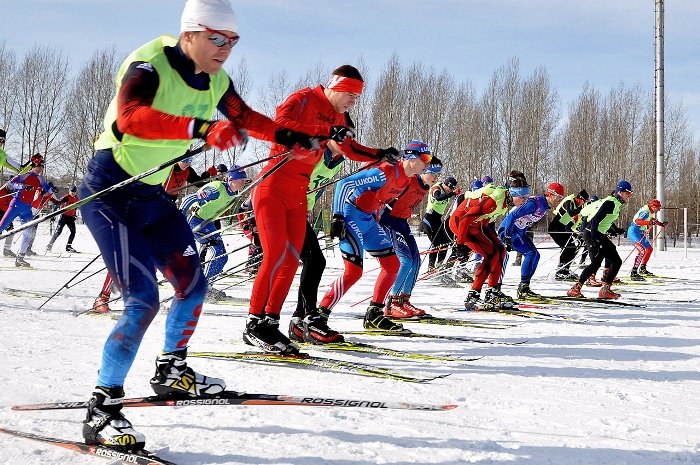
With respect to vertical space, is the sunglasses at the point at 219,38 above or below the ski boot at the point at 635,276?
above

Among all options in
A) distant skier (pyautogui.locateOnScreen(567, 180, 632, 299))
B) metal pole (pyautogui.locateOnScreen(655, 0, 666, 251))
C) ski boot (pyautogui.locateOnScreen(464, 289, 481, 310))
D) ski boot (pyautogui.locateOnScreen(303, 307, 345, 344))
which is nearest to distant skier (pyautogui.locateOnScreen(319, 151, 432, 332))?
ski boot (pyautogui.locateOnScreen(303, 307, 345, 344))

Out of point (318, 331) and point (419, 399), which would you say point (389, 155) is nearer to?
point (318, 331)

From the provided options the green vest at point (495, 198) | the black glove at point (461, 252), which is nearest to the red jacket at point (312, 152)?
the green vest at point (495, 198)

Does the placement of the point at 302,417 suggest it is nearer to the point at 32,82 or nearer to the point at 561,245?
the point at 561,245

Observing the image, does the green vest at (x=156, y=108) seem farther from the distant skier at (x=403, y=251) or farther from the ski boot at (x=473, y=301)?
the ski boot at (x=473, y=301)

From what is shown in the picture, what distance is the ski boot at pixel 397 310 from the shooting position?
7219 millimetres

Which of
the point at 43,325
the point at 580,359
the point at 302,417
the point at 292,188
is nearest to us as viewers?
the point at 302,417

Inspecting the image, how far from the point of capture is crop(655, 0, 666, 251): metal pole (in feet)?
76.8

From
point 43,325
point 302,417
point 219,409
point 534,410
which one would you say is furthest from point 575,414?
point 43,325

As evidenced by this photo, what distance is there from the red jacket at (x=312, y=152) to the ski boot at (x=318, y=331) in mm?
1121

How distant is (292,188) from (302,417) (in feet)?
6.87

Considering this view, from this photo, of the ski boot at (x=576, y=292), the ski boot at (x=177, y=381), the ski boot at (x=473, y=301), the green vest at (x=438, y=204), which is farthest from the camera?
the green vest at (x=438, y=204)

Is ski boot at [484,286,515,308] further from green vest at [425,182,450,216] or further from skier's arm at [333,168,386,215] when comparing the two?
green vest at [425,182,450,216]

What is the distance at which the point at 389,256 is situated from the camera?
6062mm
